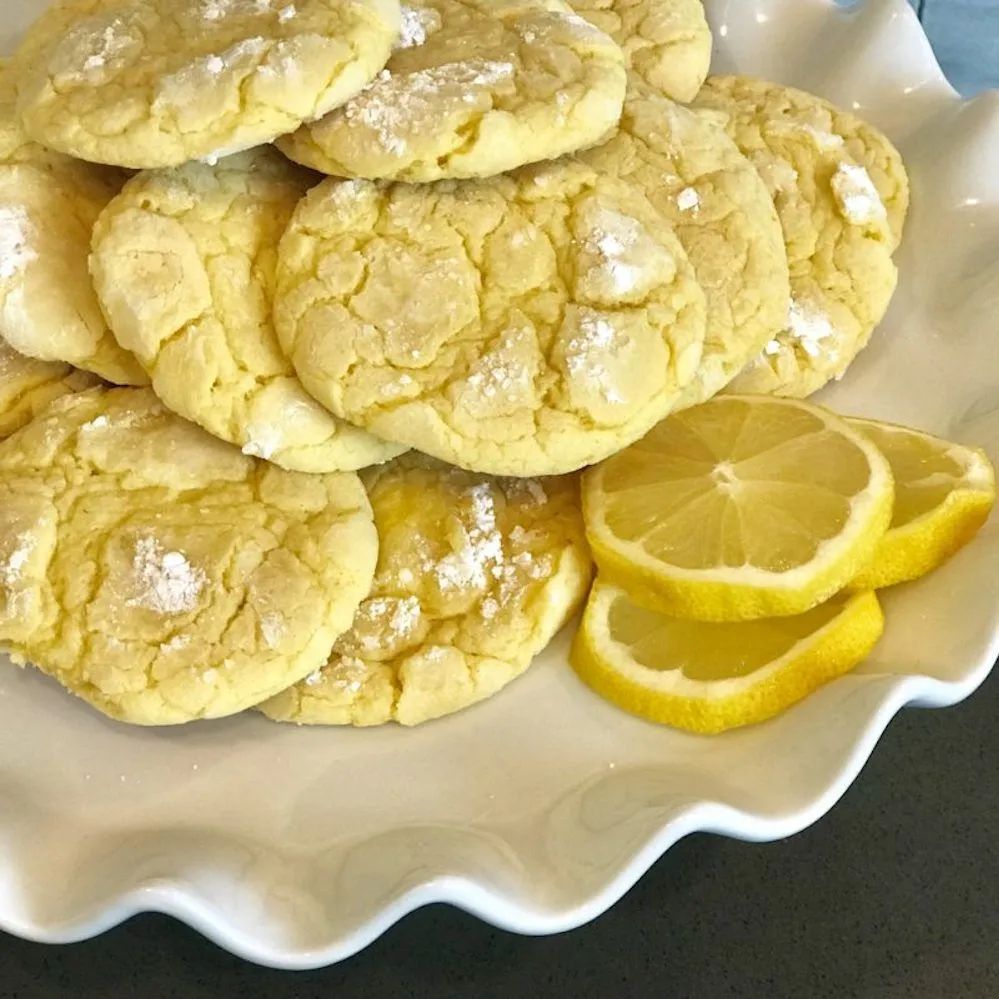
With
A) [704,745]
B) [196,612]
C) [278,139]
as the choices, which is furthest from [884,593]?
[278,139]

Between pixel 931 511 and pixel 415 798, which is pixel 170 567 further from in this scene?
pixel 931 511

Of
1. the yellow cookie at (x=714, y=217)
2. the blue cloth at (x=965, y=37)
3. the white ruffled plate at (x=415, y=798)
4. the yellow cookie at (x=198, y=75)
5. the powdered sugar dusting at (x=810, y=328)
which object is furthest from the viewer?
the blue cloth at (x=965, y=37)

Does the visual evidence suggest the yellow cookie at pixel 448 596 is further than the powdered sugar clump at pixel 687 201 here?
No

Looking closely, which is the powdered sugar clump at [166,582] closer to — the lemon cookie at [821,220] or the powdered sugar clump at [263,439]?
the powdered sugar clump at [263,439]

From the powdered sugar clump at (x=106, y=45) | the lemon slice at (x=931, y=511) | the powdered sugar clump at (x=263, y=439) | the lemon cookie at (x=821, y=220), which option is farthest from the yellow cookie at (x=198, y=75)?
the lemon slice at (x=931, y=511)

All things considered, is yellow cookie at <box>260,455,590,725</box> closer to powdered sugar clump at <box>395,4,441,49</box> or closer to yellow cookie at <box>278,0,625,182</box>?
yellow cookie at <box>278,0,625,182</box>

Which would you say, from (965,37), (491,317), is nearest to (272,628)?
(491,317)

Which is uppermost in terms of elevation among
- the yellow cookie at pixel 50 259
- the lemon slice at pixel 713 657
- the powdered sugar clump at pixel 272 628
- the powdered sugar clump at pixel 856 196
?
the yellow cookie at pixel 50 259
